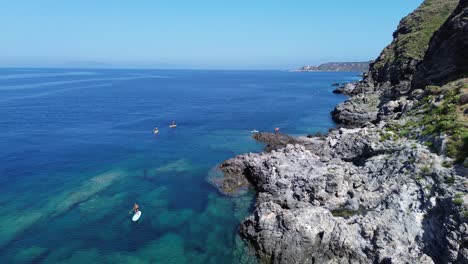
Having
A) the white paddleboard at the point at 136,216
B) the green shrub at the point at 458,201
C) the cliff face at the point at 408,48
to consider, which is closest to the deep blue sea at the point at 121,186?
the white paddleboard at the point at 136,216

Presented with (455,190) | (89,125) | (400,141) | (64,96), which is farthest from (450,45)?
(64,96)

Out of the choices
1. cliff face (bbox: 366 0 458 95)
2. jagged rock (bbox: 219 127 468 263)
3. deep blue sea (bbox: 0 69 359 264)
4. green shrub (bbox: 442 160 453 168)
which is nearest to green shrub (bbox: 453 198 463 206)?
jagged rock (bbox: 219 127 468 263)

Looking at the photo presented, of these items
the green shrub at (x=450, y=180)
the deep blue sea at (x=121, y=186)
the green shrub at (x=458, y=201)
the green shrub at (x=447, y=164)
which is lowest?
the deep blue sea at (x=121, y=186)

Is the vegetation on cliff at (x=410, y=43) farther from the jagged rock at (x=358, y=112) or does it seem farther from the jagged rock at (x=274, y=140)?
the jagged rock at (x=274, y=140)

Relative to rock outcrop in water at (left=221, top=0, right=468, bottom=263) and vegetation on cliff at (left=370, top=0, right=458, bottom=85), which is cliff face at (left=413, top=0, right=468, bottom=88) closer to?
rock outcrop in water at (left=221, top=0, right=468, bottom=263)

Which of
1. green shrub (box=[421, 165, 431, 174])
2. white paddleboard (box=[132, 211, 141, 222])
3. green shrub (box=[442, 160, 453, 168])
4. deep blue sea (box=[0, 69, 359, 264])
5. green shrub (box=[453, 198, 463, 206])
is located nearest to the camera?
green shrub (box=[453, 198, 463, 206])

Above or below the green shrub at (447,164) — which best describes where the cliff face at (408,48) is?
above

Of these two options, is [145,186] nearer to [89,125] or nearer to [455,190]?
[455,190]

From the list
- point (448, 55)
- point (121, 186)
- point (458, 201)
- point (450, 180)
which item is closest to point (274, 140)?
point (121, 186)

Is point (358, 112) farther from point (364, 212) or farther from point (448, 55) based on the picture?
point (364, 212)
